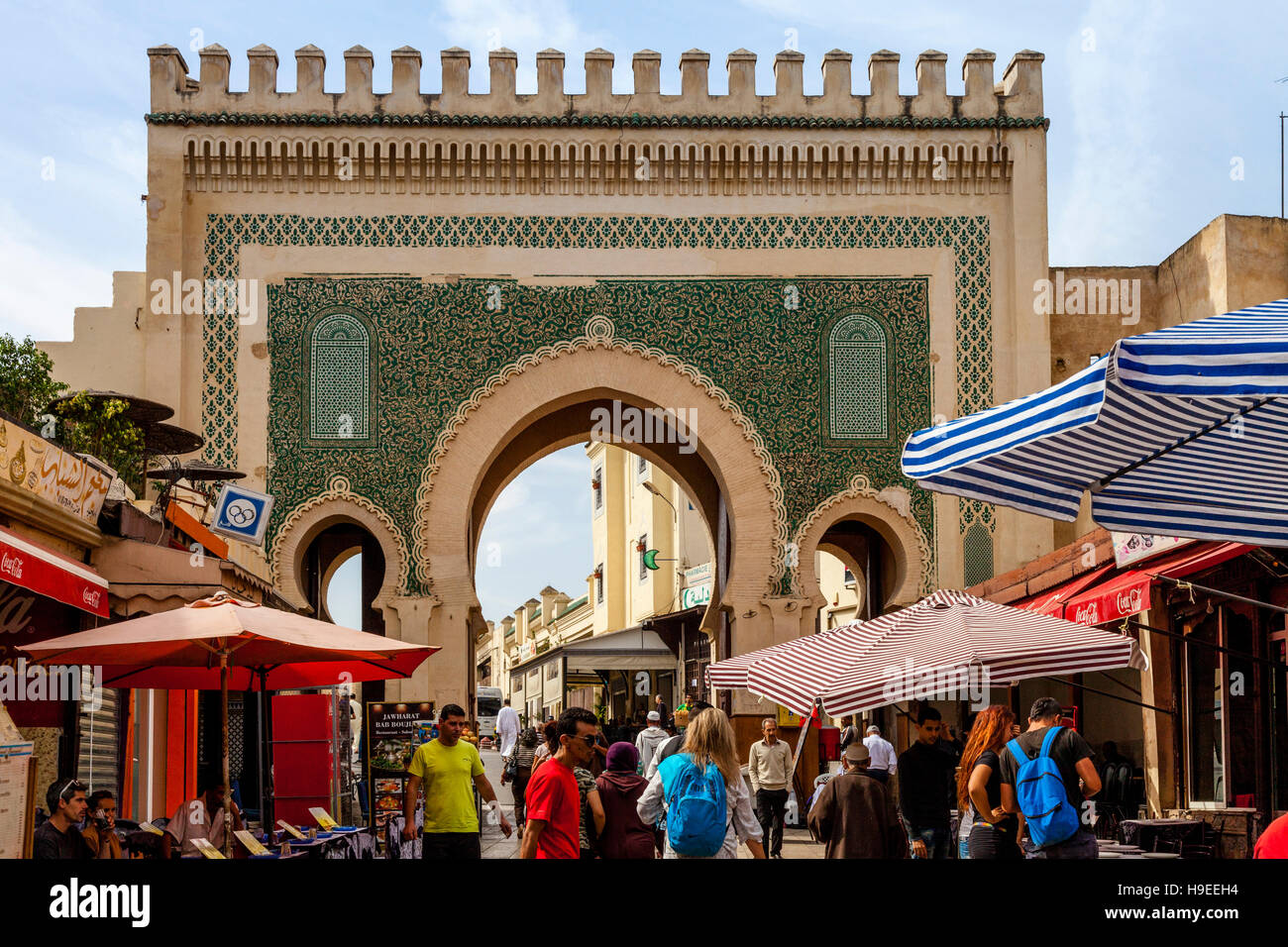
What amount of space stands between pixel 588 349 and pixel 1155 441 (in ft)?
45.8

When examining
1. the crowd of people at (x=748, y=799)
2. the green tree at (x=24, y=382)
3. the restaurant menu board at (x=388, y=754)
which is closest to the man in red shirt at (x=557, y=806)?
the crowd of people at (x=748, y=799)

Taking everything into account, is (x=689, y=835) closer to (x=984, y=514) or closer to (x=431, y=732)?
(x=431, y=732)

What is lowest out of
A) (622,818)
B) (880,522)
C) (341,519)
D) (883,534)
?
(622,818)

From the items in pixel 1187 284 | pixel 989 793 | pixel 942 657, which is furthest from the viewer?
pixel 1187 284

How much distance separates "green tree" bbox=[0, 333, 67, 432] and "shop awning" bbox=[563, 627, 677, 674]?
13.1 m

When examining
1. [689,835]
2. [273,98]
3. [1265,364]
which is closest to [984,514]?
[273,98]

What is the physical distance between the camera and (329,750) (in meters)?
13.1

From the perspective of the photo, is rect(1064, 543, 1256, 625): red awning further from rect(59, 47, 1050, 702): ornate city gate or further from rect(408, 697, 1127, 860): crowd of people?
rect(59, 47, 1050, 702): ornate city gate

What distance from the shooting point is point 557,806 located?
6098mm

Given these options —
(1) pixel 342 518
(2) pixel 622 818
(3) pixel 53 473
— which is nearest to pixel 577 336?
(1) pixel 342 518

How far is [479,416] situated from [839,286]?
15.1 ft

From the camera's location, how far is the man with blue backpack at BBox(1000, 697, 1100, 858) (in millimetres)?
6320

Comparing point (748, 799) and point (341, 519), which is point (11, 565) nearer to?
point (748, 799)
